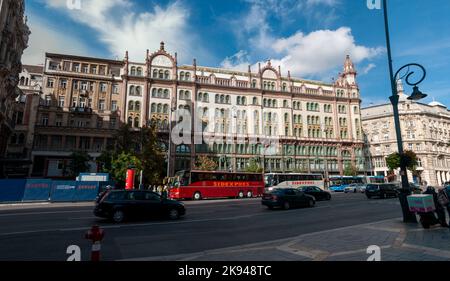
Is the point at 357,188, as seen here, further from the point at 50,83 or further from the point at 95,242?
the point at 50,83

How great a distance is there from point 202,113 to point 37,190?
3105cm

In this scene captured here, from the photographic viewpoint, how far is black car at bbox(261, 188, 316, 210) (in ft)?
56.1

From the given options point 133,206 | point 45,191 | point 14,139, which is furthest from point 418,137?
point 14,139

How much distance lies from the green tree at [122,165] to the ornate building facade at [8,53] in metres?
14.1

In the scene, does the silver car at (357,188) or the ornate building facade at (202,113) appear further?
the ornate building facade at (202,113)

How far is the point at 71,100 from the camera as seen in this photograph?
44.2 metres

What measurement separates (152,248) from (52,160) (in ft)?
138

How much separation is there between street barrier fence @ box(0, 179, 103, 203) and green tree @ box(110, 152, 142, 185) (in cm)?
364

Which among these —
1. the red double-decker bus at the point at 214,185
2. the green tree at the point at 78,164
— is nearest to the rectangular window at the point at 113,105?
the green tree at the point at 78,164

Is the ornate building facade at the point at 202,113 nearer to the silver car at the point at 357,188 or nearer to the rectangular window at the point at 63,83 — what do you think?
the rectangular window at the point at 63,83

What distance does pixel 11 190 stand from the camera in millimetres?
24516

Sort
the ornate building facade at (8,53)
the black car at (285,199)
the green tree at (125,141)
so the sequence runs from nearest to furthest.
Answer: the black car at (285,199), the ornate building facade at (8,53), the green tree at (125,141)

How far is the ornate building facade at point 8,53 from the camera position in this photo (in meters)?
28.0
